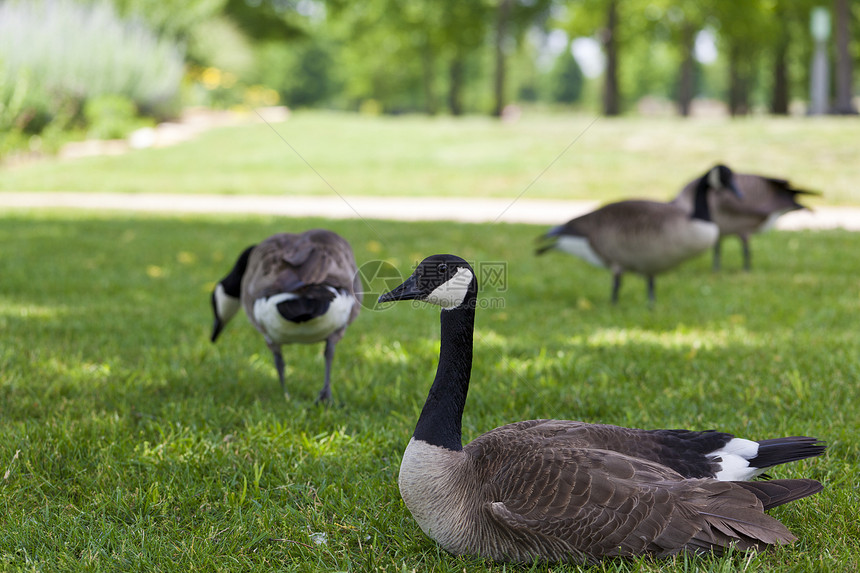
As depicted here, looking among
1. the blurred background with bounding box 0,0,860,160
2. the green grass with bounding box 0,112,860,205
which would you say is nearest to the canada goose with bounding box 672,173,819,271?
the green grass with bounding box 0,112,860,205

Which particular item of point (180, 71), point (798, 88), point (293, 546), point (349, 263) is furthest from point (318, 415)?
point (798, 88)

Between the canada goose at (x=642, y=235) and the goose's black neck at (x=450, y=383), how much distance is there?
4007mm

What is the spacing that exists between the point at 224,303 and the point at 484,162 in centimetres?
1371

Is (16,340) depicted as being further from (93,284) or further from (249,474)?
(249,474)

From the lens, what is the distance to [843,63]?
2352 centimetres

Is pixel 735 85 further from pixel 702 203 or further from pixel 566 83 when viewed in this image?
pixel 702 203

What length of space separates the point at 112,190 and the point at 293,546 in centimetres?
1384

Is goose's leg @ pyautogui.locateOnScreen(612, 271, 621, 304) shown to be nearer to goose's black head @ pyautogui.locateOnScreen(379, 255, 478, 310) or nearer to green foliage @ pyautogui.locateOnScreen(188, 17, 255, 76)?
goose's black head @ pyautogui.locateOnScreen(379, 255, 478, 310)

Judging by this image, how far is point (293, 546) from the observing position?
2791 millimetres

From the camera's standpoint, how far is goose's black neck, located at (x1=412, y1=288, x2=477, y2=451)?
2703 millimetres

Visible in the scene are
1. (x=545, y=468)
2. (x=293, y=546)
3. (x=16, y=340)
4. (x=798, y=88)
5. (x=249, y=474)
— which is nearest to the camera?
(x=545, y=468)

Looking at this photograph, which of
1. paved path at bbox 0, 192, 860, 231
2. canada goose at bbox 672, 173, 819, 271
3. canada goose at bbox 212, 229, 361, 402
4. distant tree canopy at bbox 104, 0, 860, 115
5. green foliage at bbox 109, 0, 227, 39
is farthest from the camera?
distant tree canopy at bbox 104, 0, 860, 115

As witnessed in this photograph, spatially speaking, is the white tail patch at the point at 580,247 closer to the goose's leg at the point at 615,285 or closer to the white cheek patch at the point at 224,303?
the goose's leg at the point at 615,285

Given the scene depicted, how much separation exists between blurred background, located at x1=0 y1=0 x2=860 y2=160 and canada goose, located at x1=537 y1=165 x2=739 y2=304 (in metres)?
14.7
